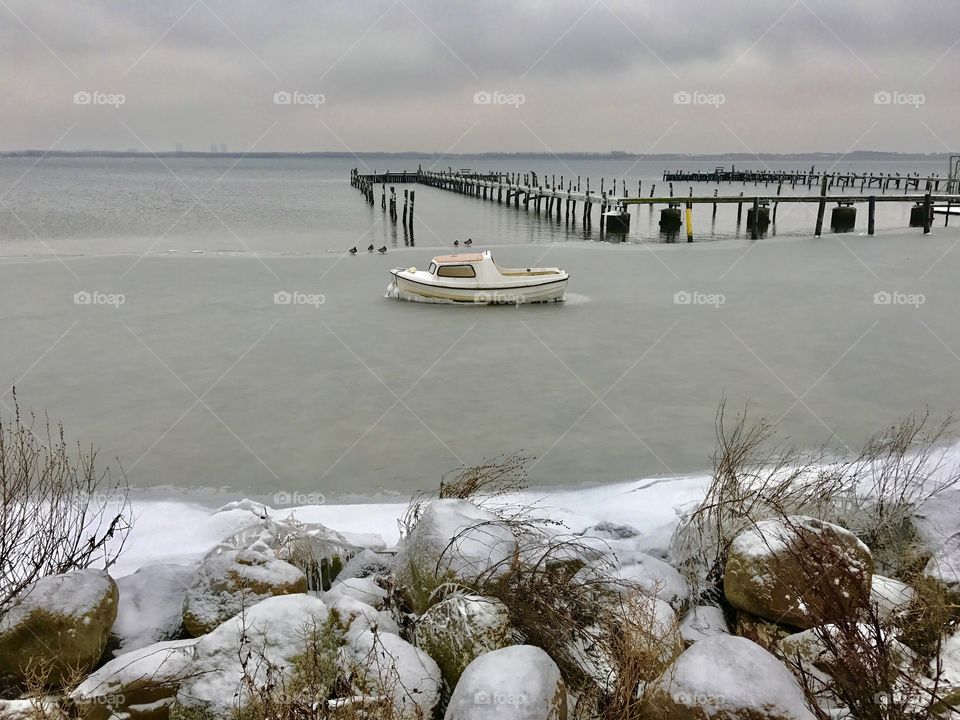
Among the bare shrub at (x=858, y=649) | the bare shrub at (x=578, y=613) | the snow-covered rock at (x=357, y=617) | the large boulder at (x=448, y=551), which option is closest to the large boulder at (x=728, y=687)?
the bare shrub at (x=858, y=649)

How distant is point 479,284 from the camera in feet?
66.6

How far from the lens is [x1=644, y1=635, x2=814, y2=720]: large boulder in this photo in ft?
12.9

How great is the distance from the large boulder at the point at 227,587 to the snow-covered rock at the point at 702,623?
9.22 ft

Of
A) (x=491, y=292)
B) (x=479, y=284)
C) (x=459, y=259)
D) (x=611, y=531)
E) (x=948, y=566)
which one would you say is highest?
(x=459, y=259)

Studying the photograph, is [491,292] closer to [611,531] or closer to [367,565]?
[611,531]

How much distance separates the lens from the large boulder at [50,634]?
5176mm

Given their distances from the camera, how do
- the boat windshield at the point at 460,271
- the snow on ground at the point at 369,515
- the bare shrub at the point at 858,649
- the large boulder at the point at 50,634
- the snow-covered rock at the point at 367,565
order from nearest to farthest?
1. the bare shrub at the point at 858,649
2. the large boulder at the point at 50,634
3. the snow-covered rock at the point at 367,565
4. the snow on ground at the point at 369,515
5. the boat windshield at the point at 460,271

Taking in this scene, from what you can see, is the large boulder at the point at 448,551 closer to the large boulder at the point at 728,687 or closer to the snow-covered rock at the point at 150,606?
the large boulder at the point at 728,687

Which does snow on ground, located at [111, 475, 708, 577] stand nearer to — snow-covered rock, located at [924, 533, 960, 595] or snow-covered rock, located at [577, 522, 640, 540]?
snow-covered rock, located at [577, 522, 640, 540]

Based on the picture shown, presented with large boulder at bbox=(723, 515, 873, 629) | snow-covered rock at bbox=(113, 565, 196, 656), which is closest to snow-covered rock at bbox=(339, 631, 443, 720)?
snow-covered rock at bbox=(113, 565, 196, 656)

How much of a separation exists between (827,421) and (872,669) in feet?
27.1

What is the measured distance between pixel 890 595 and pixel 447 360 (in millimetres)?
10403

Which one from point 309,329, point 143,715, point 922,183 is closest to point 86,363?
point 309,329

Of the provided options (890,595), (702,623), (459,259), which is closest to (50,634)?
(702,623)
